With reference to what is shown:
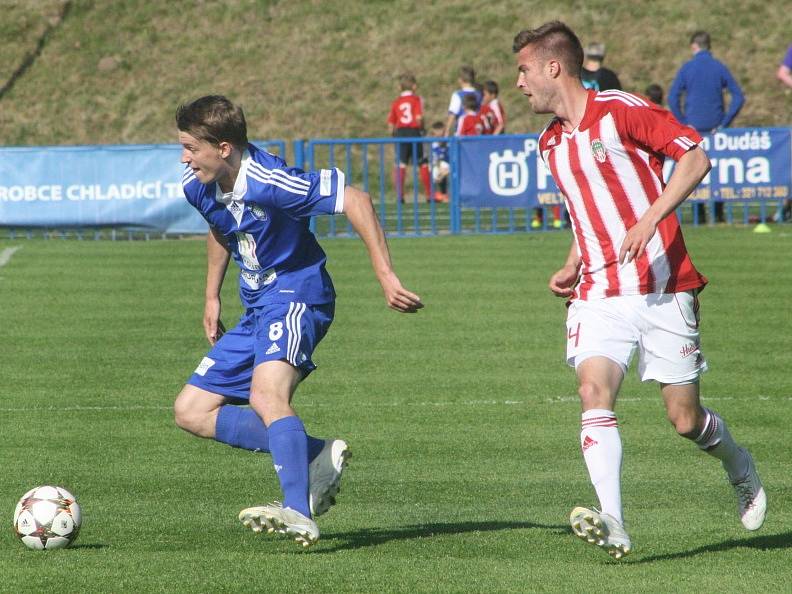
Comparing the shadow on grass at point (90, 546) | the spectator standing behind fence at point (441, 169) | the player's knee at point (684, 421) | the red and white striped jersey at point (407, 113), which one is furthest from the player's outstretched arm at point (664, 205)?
the red and white striped jersey at point (407, 113)

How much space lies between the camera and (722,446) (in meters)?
5.86

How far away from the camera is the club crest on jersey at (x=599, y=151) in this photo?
220 inches

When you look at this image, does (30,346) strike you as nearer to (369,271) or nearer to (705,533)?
(369,271)

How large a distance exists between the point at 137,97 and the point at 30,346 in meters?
22.4

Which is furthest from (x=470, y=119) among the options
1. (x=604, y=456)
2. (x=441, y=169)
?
(x=604, y=456)

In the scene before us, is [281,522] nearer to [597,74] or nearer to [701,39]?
[597,74]

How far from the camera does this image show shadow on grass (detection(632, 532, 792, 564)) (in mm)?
5590

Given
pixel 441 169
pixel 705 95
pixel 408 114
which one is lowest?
pixel 441 169

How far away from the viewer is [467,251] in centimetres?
1695

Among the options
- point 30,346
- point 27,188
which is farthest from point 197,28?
point 30,346

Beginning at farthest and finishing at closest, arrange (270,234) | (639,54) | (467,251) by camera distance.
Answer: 1. (639,54)
2. (467,251)
3. (270,234)

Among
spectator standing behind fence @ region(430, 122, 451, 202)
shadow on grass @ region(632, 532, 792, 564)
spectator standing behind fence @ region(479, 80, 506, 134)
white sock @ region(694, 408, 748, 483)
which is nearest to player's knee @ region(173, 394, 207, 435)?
shadow on grass @ region(632, 532, 792, 564)

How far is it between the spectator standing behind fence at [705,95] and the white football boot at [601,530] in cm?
1429

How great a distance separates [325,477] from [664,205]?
1796 mm
